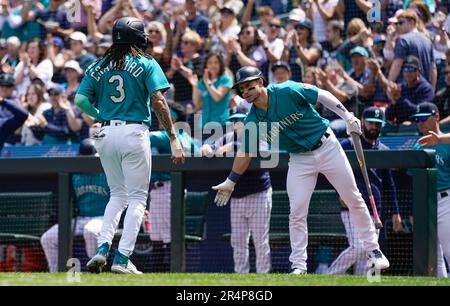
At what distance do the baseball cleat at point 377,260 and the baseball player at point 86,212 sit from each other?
3.65 meters

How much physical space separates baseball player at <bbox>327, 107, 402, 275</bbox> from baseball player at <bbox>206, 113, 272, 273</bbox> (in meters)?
0.79

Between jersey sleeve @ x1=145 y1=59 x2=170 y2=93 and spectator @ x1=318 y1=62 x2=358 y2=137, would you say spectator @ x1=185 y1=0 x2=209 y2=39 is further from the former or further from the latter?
jersey sleeve @ x1=145 y1=59 x2=170 y2=93

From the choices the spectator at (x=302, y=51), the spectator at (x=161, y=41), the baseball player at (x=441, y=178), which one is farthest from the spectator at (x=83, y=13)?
the baseball player at (x=441, y=178)

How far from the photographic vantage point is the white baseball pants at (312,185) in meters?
8.41

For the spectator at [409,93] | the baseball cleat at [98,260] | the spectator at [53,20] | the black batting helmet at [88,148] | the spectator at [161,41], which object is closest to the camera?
the baseball cleat at [98,260]

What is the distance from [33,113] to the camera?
13.7 metres

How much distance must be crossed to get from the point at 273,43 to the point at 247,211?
3303mm

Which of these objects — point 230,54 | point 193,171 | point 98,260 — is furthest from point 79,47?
point 98,260

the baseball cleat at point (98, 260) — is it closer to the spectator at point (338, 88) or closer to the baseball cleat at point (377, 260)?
the baseball cleat at point (377, 260)

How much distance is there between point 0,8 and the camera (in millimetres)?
15758

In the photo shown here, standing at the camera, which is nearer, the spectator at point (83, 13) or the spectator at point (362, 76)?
the spectator at point (362, 76)
